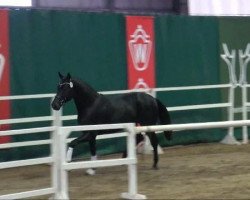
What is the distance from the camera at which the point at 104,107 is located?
440 inches

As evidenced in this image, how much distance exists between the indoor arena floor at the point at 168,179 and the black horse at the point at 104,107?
570 mm

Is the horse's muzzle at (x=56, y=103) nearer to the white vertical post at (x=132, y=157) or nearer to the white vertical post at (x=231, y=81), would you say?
the white vertical post at (x=132, y=157)

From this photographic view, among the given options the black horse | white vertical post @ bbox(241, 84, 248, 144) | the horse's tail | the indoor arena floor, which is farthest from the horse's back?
white vertical post @ bbox(241, 84, 248, 144)

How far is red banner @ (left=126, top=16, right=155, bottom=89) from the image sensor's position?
44.9ft

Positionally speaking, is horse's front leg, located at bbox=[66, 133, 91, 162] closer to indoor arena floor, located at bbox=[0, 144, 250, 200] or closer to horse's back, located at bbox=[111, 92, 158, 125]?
indoor arena floor, located at bbox=[0, 144, 250, 200]

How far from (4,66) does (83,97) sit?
1.69 metres

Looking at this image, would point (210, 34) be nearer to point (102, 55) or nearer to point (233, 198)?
point (102, 55)

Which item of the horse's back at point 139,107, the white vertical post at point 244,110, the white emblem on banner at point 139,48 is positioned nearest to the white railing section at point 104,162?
the horse's back at point 139,107

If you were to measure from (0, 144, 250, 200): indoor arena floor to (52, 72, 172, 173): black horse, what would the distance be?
57 centimetres

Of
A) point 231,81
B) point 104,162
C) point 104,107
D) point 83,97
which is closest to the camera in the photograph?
point 104,162

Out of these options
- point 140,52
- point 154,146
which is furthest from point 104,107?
point 140,52

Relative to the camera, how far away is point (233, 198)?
8625 mm

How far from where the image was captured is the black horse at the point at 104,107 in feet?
35.3

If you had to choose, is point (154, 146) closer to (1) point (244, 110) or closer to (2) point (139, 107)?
(2) point (139, 107)
